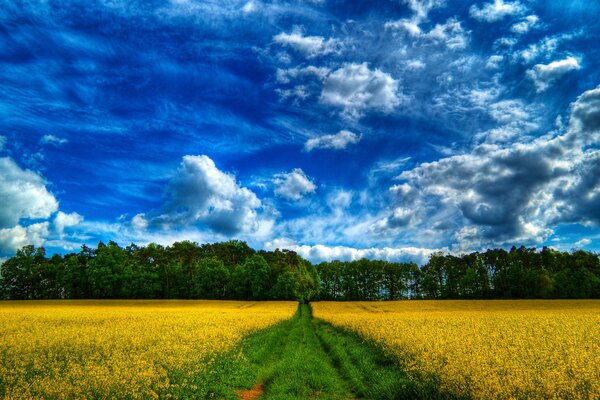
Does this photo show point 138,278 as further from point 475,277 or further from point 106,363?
point 475,277

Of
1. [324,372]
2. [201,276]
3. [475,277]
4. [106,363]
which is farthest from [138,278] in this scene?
[475,277]

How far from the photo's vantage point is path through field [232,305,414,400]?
1157cm

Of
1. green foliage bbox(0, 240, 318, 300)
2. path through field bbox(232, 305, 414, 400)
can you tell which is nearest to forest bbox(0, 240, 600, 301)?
green foliage bbox(0, 240, 318, 300)

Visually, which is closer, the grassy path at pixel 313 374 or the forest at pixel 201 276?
the grassy path at pixel 313 374

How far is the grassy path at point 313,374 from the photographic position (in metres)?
11.5

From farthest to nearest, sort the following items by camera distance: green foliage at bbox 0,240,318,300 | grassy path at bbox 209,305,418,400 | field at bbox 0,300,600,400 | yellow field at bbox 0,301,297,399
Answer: green foliage at bbox 0,240,318,300 → grassy path at bbox 209,305,418,400 → yellow field at bbox 0,301,297,399 → field at bbox 0,300,600,400

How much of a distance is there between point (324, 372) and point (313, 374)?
97cm

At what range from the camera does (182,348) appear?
1552 cm

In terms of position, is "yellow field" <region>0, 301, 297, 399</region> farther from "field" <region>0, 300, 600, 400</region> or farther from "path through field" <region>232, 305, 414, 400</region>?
"path through field" <region>232, 305, 414, 400</region>

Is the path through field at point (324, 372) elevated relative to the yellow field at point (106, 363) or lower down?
lower down

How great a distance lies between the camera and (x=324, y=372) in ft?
47.0

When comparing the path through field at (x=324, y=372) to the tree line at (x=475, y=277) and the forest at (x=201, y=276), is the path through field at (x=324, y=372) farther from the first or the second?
the tree line at (x=475, y=277)

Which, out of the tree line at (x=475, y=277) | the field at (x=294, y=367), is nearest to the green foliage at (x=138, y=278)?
the tree line at (x=475, y=277)

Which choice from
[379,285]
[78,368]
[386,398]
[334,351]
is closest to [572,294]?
[379,285]
